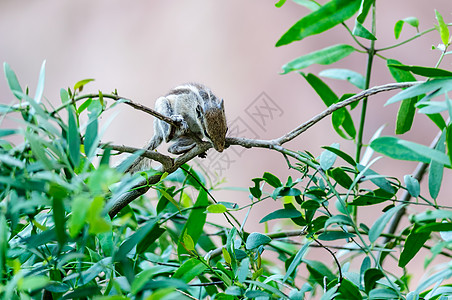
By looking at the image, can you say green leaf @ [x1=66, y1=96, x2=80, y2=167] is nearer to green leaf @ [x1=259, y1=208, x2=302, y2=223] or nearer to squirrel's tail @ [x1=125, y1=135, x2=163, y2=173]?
green leaf @ [x1=259, y1=208, x2=302, y2=223]

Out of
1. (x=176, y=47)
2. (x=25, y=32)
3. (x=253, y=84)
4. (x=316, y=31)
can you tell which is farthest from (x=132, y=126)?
(x=316, y=31)

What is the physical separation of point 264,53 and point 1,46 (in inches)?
72.2

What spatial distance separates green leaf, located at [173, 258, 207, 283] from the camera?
0.59 metres

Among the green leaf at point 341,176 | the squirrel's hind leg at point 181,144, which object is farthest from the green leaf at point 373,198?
the squirrel's hind leg at point 181,144

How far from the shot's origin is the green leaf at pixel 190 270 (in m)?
0.59

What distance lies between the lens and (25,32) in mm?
3174

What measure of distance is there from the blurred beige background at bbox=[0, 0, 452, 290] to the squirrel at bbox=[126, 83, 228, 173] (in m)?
1.09

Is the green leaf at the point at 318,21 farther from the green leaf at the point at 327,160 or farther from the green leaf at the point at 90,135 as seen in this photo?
the green leaf at the point at 90,135

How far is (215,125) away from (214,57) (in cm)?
170

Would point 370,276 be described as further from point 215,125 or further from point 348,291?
point 215,125

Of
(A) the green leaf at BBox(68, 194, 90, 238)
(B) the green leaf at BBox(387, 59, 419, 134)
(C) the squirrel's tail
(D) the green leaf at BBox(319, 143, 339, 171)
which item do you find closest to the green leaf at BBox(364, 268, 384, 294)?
(D) the green leaf at BBox(319, 143, 339, 171)

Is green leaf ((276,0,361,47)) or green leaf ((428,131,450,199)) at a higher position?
green leaf ((276,0,361,47))

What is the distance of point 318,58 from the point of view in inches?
30.4

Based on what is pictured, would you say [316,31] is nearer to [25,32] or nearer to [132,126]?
[132,126]
